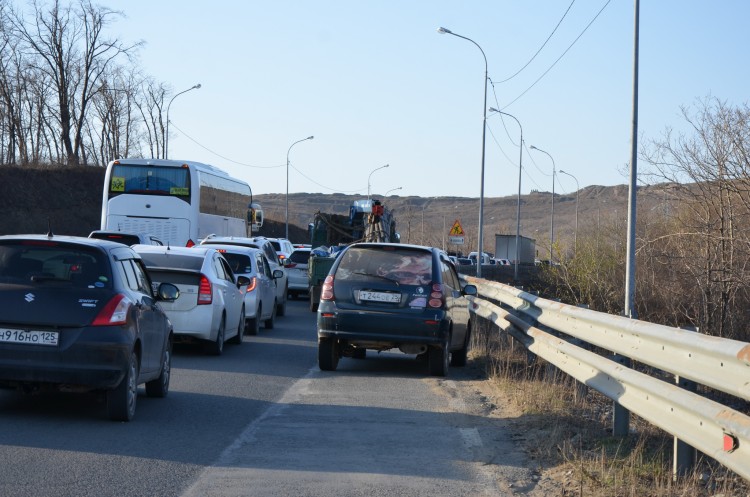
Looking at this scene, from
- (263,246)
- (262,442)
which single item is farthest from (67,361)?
(263,246)

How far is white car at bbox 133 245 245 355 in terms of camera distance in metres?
15.6

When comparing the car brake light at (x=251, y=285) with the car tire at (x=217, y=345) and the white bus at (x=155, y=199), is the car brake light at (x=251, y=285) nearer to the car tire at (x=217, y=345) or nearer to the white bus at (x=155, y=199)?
the car tire at (x=217, y=345)

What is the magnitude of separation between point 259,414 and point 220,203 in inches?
1028

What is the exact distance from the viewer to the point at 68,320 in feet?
29.4

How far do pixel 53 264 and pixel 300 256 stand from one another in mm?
24567

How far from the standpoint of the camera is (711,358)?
563cm

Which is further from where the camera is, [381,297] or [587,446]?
[381,297]

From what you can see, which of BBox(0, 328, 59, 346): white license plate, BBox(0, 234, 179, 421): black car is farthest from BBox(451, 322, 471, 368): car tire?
BBox(0, 328, 59, 346): white license plate

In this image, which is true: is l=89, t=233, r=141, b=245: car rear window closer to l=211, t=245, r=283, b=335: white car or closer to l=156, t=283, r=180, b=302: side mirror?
l=211, t=245, r=283, b=335: white car

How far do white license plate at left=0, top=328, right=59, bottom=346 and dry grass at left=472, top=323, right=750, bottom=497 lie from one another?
4.02 m

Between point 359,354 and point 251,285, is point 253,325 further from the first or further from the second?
point 359,354

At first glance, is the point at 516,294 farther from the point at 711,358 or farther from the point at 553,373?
the point at 711,358

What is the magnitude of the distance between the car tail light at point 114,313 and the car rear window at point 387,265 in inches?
197

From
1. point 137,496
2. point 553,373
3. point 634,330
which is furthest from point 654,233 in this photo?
point 137,496
